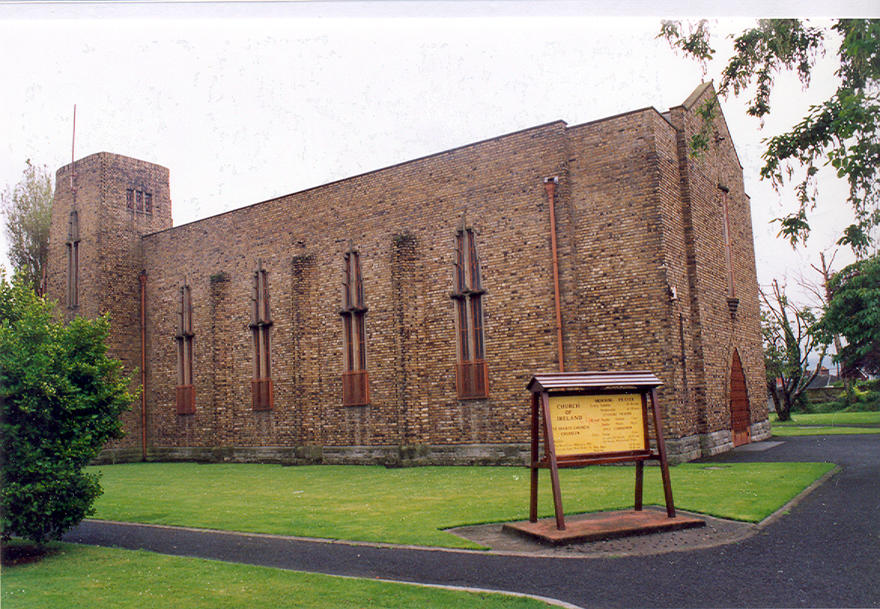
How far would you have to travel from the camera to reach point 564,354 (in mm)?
16953

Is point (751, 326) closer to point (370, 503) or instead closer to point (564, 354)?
point (564, 354)

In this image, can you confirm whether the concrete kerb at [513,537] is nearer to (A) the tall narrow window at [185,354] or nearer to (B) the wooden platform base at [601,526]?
(B) the wooden platform base at [601,526]

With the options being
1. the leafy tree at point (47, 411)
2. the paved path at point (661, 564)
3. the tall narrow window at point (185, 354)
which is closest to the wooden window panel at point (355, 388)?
the tall narrow window at point (185, 354)

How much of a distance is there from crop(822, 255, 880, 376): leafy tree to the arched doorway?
15.8 meters

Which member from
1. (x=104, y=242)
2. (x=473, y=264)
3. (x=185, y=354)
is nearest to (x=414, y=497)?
(x=473, y=264)

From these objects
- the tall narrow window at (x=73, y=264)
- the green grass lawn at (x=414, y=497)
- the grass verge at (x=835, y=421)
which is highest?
the tall narrow window at (x=73, y=264)

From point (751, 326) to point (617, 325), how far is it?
8116 mm

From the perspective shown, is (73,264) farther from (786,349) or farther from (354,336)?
(786,349)

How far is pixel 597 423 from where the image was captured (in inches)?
374

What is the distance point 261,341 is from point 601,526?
53.9 feet

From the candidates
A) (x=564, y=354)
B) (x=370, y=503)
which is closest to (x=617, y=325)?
(x=564, y=354)

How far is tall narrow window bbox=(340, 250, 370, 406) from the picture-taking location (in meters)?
20.6

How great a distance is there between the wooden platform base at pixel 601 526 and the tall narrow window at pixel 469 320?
8.60 metres

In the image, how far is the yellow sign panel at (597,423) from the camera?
367 inches
